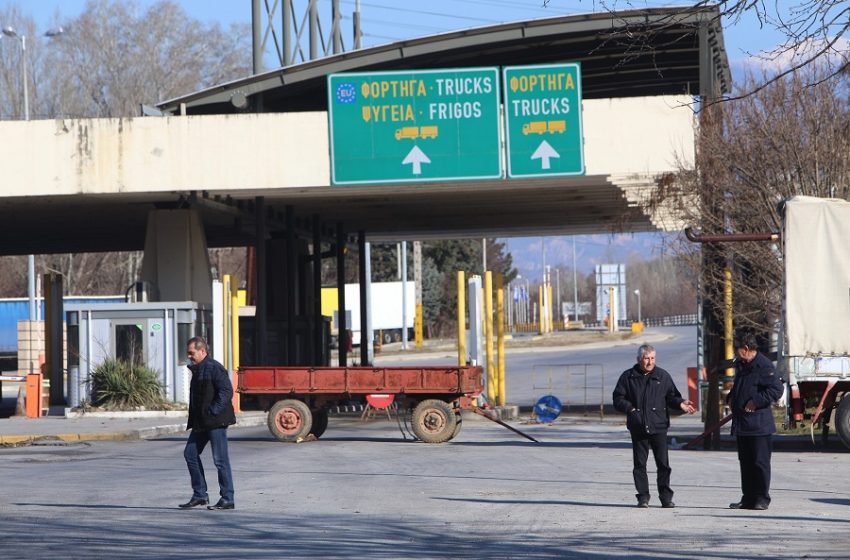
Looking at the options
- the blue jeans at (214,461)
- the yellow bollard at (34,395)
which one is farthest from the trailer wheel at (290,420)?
the blue jeans at (214,461)

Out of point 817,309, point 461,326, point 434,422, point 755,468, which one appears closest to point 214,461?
point 755,468

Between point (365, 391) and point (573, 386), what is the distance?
951 inches

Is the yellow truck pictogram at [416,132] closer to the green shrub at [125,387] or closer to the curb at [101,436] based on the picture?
the curb at [101,436]

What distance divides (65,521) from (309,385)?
11.2 meters

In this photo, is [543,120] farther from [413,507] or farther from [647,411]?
[413,507]

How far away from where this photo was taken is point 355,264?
97938 millimetres

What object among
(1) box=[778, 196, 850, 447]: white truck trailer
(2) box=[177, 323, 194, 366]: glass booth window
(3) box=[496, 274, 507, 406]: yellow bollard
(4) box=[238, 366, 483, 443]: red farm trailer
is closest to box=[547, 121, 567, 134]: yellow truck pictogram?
(3) box=[496, 274, 507, 406]: yellow bollard

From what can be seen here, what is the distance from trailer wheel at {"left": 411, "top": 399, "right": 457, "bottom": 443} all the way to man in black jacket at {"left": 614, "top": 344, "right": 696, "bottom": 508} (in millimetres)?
9521

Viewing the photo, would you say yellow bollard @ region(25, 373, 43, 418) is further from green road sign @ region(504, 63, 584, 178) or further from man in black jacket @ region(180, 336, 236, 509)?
man in black jacket @ region(180, 336, 236, 509)

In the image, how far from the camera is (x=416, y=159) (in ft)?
91.5

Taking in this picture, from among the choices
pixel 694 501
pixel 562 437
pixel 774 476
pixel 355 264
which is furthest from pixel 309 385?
pixel 355 264

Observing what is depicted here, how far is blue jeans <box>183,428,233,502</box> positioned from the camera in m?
12.8

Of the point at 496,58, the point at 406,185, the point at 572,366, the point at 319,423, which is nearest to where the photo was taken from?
the point at 319,423

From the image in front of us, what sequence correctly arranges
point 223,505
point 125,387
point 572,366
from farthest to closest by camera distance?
point 572,366 → point 125,387 → point 223,505
